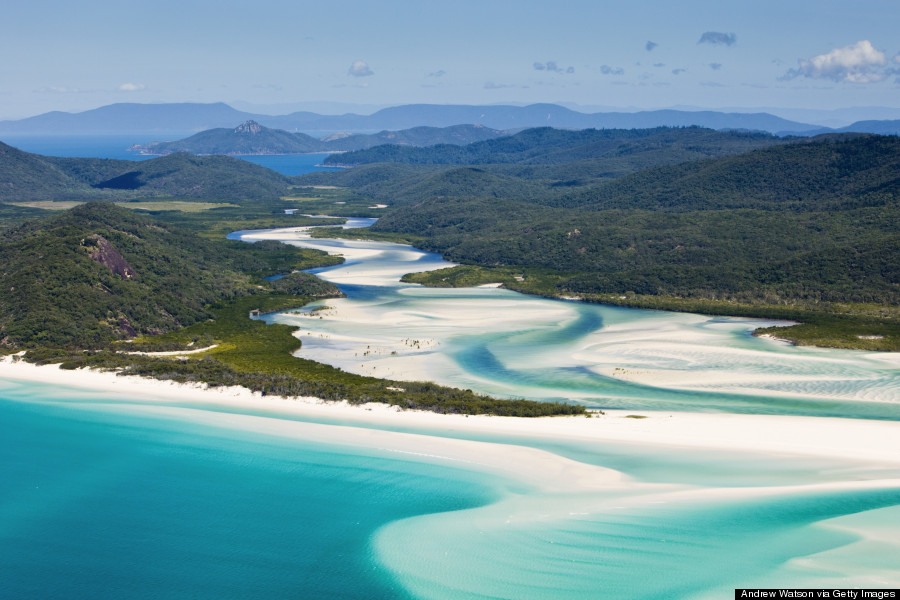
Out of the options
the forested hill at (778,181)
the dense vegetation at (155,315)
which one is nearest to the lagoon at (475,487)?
the dense vegetation at (155,315)

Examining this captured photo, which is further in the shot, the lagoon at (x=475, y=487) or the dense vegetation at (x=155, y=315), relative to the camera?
the dense vegetation at (x=155, y=315)

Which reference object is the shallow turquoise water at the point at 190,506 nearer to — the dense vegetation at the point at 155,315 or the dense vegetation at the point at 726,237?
the dense vegetation at the point at 155,315

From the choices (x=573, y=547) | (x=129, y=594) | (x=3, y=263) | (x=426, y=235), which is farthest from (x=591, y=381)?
(x=426, y=235)

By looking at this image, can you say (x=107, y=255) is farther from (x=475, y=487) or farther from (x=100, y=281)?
(x=475, y=487)

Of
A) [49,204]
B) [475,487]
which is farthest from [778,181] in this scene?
[49,204]

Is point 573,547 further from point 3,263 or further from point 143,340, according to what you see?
point 3,263

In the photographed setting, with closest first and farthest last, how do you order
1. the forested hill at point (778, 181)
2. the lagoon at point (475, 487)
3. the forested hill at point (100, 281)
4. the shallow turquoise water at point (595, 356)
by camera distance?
the lagoon at point (475, 487), the shallow turquoise water at point (595, 356), the forested hill at point (100, 281), the forested hill at point (778, 181)
